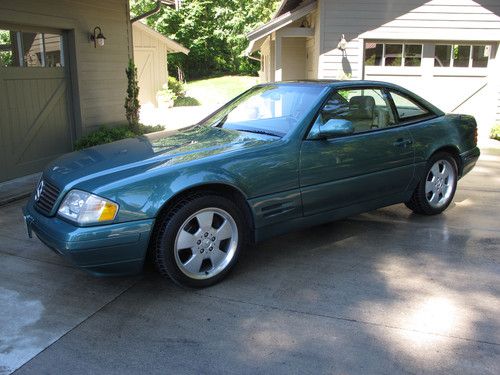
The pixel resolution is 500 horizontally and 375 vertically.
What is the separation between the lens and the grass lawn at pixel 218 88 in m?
26.8

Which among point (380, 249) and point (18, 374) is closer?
point (18, 374)

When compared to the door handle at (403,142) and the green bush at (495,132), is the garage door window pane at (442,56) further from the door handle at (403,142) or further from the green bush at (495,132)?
the door handle at (403,142)

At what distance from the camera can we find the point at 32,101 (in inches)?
298

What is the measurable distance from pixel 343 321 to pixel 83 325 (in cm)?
173

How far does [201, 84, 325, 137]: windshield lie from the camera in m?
4.34

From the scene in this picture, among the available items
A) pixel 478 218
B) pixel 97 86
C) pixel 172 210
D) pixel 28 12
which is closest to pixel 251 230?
pixel 172 210

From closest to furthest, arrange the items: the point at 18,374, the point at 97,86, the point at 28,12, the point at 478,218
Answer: the point at 18,374 < the point at 478,218 < the point at 28,12 < the point at 97,86

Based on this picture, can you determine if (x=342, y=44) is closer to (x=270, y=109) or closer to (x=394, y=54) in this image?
(x=394, y=54)

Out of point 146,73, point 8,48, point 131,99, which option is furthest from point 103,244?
point 146,73

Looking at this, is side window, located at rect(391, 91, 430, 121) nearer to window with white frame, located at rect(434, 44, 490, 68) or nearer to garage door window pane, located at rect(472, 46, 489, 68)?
window with white frame, located at rect(434, 44, 490, 68)

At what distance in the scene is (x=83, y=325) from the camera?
332 cm

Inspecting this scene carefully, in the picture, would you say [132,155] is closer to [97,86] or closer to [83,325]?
[83,325]

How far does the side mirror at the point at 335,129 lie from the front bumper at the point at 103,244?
5.44 ft

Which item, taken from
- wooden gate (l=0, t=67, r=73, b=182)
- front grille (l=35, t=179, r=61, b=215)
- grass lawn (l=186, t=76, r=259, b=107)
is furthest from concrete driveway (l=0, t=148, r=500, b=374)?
grass lawn (l=186, t=76, r=259, b=107)
